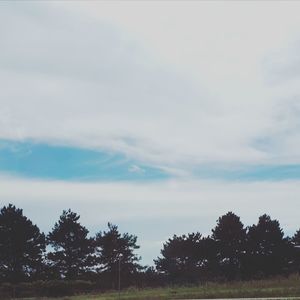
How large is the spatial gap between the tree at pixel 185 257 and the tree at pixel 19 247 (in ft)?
50.2

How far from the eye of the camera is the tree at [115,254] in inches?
2977

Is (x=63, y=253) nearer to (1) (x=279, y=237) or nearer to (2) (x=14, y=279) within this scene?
(2) (x=14, y=279)

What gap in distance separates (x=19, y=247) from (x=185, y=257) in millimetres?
21018

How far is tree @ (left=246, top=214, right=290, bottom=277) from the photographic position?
70875 millimetres

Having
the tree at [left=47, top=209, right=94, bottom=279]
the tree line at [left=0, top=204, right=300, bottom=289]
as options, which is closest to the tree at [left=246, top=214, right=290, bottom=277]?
the tree line at [left=0, top=204, right=300, bottom=289]

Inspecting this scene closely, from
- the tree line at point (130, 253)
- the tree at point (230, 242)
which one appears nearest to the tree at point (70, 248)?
the tree line at point (130, 253)

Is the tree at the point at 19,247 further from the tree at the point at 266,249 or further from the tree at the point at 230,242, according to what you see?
the tree at the point at 266,249

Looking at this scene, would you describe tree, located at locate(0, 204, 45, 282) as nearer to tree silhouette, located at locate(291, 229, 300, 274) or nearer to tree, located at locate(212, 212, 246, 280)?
tree, located at locate(212, 212, 246, 280)

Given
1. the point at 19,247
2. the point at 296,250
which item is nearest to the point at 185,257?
the point at 296,250

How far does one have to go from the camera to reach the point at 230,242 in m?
73.1

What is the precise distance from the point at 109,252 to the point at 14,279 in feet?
40.3

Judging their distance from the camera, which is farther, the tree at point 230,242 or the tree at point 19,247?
the tree at point 19,247

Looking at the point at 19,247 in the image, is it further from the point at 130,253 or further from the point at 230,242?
the point at 230,242

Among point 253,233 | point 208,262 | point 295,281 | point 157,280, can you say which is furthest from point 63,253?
point 295,281
